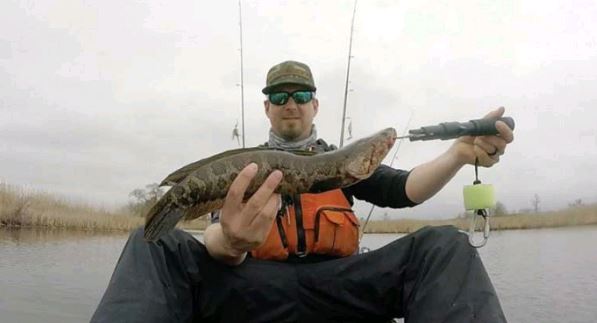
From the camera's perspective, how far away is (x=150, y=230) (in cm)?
242

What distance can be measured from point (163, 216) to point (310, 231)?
1140mm

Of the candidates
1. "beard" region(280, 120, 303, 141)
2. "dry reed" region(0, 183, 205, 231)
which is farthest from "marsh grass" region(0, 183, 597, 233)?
"beard" region(280, 120, 303, 141)

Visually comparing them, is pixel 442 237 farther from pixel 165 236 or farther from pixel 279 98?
pixel 279 98

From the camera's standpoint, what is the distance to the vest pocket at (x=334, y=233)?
3.31 m

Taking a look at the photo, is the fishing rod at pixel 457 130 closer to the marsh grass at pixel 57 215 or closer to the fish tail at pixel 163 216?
the fish tail at pixel 163 216

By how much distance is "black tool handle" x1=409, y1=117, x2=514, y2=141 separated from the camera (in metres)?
2.67

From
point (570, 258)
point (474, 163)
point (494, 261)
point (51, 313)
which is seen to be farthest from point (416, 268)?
point (570, 258)

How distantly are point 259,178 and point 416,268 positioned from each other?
102 cm

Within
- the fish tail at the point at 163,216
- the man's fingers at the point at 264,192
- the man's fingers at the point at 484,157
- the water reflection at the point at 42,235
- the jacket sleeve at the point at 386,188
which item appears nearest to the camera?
the fish tail at the point at 163,216

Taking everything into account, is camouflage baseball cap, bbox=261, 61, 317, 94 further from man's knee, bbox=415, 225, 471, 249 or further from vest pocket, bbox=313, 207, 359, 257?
man's knee, bbox=415, 225, 471, 249

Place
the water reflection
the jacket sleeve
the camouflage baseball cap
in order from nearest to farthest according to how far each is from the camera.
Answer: the jacket sleeve → the camouflage baseball cap → the water reflection

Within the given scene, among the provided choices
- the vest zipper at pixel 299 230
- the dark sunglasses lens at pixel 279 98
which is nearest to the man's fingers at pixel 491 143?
the vest zipper at pixel 299 230

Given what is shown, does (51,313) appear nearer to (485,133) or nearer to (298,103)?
(298,103)

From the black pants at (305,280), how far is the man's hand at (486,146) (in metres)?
Result: 0.40
